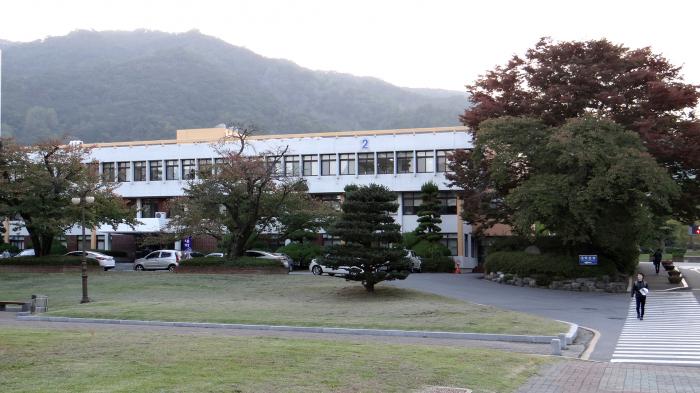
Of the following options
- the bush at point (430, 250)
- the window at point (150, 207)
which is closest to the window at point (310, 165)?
the bush at point (430, 250)

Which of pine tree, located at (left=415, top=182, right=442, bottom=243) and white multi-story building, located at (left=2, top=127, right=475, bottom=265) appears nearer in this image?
pine tree, located at (left=415, top=182, right=442, bottom=243)

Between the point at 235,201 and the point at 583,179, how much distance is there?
2007 cm

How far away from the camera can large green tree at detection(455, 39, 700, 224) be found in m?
37.0

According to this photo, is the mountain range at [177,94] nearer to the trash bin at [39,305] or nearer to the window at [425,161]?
the window at [425,161]

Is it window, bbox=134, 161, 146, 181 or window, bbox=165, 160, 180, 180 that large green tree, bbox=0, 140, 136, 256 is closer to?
window, bbox=165, 160, 180, 180

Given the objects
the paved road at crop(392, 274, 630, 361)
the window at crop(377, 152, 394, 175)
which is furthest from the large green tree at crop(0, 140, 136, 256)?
the window at crop(377, 152, 394, 175)

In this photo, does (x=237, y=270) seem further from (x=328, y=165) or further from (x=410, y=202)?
(x=328, y=165)

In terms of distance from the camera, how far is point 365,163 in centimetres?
6088

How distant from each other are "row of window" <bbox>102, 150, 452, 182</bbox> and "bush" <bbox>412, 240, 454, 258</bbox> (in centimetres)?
826

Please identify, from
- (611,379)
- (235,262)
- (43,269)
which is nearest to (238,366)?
(611,379)

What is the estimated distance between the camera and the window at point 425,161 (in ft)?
193

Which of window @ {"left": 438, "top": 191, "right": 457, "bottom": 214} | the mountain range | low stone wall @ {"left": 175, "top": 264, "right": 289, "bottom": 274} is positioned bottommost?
low stone wall @ {"left": 175, "top": 264, "right": 289, "bottom": 274}

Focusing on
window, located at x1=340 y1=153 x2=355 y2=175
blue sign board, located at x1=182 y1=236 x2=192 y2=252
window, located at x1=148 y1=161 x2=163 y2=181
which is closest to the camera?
window, located at x1=340 y1=153 x2=355 y2=175

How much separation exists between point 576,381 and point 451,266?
3742cm
